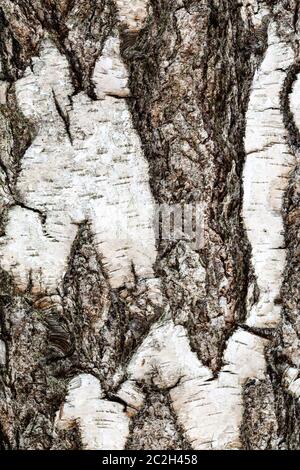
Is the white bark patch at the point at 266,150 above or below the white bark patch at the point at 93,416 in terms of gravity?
above

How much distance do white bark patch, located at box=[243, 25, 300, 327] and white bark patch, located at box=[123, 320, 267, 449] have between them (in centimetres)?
21

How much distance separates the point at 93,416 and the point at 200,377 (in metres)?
0.22

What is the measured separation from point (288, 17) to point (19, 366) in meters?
0.85

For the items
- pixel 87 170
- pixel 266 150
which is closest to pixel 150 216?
pixel 87 170

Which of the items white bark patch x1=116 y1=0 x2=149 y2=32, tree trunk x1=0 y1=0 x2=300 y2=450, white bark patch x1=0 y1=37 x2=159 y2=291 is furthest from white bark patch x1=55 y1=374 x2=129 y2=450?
white bark patch x1=116 y1=0 x2=149 y2=32

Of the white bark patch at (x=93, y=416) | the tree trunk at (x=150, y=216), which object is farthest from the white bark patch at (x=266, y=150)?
the white bark patch at (x=93, y=416)

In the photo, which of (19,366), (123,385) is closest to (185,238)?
(123,385)

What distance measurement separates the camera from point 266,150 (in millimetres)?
1018

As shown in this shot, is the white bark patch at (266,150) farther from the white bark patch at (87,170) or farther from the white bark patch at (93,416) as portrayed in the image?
the white bark patch at (93,416)

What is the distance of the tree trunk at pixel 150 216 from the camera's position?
997 millimetres

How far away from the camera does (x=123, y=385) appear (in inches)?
40.2

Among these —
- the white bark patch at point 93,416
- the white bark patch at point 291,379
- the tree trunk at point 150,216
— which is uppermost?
the tree trunk at point 150,216

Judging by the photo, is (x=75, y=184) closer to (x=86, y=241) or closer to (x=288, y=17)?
(x=86, y=241)

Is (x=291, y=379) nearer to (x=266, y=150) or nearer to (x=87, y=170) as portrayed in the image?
(x=266, y=150)
